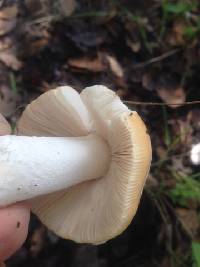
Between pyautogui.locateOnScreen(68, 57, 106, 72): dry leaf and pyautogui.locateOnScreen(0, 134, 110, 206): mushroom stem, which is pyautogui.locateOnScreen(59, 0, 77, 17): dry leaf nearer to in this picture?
pyautogui.locateOnScreen(68, 57, 106, 72): dry leaf

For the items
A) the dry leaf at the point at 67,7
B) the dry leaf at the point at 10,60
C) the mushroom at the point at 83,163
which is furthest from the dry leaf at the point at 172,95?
the mushroom at the point at 83,163

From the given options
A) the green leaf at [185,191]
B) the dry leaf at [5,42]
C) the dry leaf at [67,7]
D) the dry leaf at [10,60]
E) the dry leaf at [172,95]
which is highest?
the dry leaf at [67,7]

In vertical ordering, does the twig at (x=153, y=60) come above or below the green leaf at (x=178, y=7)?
below

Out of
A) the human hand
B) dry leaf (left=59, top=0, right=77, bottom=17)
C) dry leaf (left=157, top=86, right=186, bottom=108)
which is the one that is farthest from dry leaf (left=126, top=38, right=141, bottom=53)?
the human hand

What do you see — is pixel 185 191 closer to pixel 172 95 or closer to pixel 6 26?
pixel 172 95

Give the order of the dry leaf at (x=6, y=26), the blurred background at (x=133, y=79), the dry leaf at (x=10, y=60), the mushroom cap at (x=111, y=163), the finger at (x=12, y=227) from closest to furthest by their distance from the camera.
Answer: the mushroom cap at (x=111, y=163) < the finger at (x=12, y=227) < the blurred background at (x=133, y=79) < the dry leaf at (x=10, y=60) < the dry leaf at (x=6, y=26)

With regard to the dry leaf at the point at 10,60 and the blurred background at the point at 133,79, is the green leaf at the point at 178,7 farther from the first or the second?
the dry leaf at the point at 10,60
